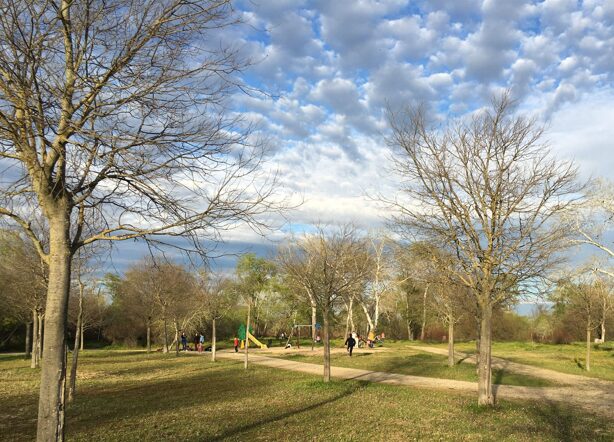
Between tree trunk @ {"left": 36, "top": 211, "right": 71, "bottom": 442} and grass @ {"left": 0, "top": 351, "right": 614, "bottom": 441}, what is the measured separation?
373cm

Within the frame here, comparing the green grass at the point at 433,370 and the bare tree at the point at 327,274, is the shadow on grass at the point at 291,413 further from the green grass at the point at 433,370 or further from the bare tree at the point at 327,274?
the green grass at the point at 433,370

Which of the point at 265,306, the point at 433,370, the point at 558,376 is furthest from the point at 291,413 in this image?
the point at 265,306

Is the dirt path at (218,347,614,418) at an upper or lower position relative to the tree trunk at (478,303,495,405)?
lower

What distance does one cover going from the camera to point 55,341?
15.2 ft

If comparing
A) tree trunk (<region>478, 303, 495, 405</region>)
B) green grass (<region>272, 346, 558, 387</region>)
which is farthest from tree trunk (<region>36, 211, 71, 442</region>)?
green grass (<region>272, 346, 558, 387</region>)

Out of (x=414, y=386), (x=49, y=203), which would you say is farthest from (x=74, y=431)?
(x=414, y=386)

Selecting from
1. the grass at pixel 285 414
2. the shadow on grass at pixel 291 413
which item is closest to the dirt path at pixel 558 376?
the grass at pixel 285 414

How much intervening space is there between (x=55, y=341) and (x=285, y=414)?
273 inches

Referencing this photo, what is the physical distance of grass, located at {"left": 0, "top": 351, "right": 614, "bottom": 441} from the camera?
852cm

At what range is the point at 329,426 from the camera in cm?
923

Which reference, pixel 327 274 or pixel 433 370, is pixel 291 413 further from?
pixel 433 370

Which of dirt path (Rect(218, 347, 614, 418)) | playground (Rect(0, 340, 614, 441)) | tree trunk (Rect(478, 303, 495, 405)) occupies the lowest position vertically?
dirt path (Rect(218, 347, 614, 418))

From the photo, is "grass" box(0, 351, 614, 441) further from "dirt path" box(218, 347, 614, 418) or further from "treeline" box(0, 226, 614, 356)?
"treeline" box(0, 226, 614, 356)

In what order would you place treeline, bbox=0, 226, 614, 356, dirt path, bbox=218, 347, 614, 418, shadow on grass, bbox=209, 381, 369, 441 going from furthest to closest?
1. treeline, bbox=0, 226, 614, 356
2. dirt path, bbox=218, 347, 614, 418
3. shadow on grass, bbox=209, 381, 369, 441
